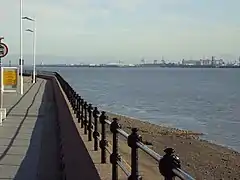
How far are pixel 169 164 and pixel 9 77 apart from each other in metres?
22.6

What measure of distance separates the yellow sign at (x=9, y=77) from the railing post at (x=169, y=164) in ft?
73.5

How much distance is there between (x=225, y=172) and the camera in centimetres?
2169

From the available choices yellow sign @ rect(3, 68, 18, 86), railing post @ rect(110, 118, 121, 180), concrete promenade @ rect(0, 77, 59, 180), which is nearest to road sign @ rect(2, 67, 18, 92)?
yellow sign @ rect(3, 68, 18, 86)

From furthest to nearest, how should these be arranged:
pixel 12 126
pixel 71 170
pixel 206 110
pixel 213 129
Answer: pixel 206 110, pixel 213 129, pixel 12 126, pixel 71 170

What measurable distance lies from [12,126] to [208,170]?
811 centimetres

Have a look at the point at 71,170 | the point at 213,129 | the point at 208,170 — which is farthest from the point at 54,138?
the point at 213,129

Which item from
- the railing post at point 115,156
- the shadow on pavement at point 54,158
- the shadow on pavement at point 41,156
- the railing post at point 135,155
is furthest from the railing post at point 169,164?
the shadow on pavement at point 41,156

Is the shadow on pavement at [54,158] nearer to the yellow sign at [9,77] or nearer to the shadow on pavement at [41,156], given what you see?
the shadow on pavement at [41,156]

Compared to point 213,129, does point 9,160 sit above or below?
above

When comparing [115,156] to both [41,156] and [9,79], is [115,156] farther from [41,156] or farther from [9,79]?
[9,79]

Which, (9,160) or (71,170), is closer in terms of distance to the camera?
(71,170)

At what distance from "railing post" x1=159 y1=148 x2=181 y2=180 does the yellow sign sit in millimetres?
22415

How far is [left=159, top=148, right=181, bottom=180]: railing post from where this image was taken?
12.5 feet

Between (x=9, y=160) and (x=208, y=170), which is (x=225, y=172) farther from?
(x=9, y=160)
